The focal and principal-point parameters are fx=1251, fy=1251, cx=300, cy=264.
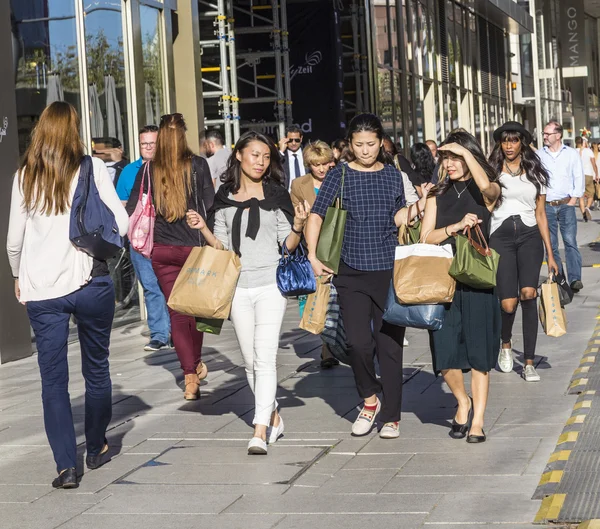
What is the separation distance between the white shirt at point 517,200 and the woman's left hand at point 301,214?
102 inches

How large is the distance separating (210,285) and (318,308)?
2.20 ft

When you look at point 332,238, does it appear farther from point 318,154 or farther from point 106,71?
point 106,71

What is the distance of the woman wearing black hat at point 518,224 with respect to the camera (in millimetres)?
8984

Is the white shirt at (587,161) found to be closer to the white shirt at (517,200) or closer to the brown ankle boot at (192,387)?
the white shirt at (517,200)

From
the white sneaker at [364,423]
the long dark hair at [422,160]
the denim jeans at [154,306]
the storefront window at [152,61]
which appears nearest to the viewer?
the white sneaker at [364,423]

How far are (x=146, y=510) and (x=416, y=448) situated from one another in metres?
1.73

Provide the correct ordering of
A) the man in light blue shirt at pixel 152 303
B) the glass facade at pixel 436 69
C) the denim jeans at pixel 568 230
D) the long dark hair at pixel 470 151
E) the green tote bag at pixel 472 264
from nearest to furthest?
1. the green tote bag at pixel 472 264
2. the long dark hair at pixel 470 151
3. the man in light blue shirt at pixel 152 303
4. the denim jeans at pixel 568 230
5. the glass facade at pixel 436 69

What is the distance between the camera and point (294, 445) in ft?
23.0

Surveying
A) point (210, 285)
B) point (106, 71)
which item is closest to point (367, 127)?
point (210, 285)

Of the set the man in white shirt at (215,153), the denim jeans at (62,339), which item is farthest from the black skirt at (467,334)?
the man in white shirt at (215,153)

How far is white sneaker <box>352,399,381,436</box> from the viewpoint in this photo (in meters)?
7.17

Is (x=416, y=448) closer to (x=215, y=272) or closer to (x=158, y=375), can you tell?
(x=215, y=272)

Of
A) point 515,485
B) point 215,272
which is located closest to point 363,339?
point 215,272

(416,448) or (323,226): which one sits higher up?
(323,226)
